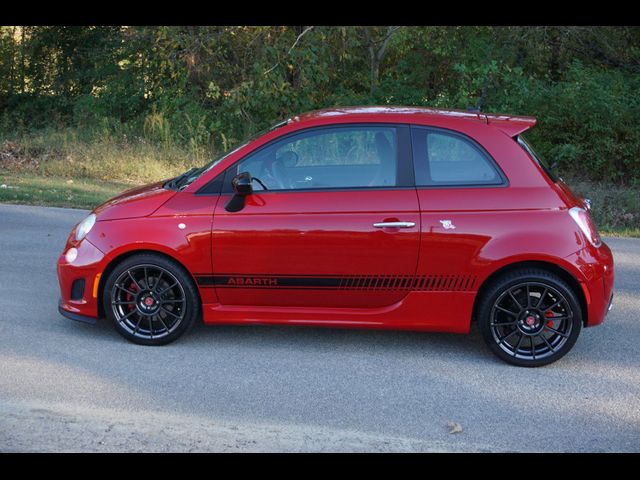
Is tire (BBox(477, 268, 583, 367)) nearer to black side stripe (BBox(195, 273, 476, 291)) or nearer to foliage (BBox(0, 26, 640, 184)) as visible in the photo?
black side stripe (BBox(195, 273, 476, 291))

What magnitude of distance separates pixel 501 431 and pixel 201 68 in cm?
1617

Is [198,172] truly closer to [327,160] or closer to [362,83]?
[327,160]

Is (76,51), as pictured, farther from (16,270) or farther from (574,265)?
(574,265)

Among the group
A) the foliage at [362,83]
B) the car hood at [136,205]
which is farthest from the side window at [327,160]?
the foliage at [362,83]

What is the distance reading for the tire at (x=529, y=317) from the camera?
19.8ft

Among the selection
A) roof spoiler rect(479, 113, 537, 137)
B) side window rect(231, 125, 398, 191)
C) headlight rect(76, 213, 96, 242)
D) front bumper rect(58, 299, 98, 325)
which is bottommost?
front bumper rect(58, 299, 98, 325)

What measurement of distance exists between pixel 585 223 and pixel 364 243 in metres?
1.57

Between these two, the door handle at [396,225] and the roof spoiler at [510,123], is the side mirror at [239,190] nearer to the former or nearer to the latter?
the door handle at [396,225]

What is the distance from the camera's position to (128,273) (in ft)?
20.7

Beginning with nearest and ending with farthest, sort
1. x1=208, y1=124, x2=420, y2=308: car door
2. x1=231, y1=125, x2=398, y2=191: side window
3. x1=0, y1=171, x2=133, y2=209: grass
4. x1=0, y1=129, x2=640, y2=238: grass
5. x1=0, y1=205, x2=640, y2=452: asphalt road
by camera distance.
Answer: x1=0, y1=205, x2=640, y2=452: asphalt road, x1=208, y1=124, x2=420, y2=308: car door, x1=231, y1=125, x2=398, y2=191: side window, x1=0, y1=171, x2=133, y2=209: grass, x1=0, y1=129, x2=640, y2=238: grass

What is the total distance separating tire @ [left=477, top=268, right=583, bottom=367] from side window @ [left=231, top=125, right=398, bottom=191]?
1.13 metres

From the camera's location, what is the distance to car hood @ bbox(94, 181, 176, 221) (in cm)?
634

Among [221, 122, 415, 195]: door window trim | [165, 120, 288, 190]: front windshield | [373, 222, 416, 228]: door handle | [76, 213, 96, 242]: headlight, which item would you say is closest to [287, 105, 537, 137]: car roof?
[221, 122, 415, 195]: door window trim
